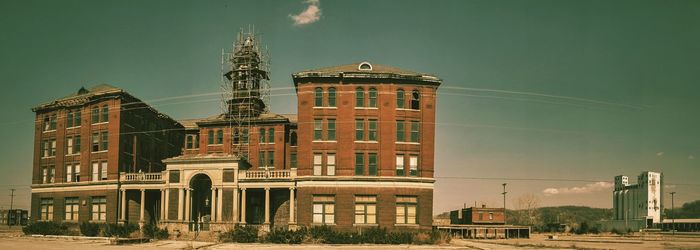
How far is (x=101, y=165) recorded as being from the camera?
6238 centimetres

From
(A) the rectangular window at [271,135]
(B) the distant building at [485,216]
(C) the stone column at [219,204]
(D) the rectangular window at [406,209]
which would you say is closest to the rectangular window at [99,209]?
(C) the stone column at [219,204]

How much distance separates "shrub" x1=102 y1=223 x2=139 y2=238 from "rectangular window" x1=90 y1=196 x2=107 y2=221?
542 centimetres

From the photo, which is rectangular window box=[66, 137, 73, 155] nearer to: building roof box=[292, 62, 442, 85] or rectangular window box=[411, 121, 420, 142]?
building roof box=[292, 62, 442, 85]

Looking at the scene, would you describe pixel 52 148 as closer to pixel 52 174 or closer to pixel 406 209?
pixel 52 174

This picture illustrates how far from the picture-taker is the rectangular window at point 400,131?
174 ft

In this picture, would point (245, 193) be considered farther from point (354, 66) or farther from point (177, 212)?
point (354, 66)

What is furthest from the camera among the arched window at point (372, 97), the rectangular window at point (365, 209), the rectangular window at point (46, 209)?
the rectangular window at point (46, 209)

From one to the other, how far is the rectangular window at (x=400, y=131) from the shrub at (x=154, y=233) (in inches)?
857

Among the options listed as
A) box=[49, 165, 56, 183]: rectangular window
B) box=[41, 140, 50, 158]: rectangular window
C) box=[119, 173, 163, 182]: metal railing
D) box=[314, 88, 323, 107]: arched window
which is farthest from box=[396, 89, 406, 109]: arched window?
box=[41, 140, 50, 158]: rectangular window

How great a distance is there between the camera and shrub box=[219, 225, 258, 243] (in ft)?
161

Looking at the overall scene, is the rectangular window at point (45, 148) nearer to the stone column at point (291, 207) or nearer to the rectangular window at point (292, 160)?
the rectangular window at point (292, 160)

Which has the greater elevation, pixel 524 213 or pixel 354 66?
pixel 354 66

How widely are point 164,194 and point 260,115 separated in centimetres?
1805

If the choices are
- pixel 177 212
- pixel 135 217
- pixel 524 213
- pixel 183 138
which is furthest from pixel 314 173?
pixel 524 213
